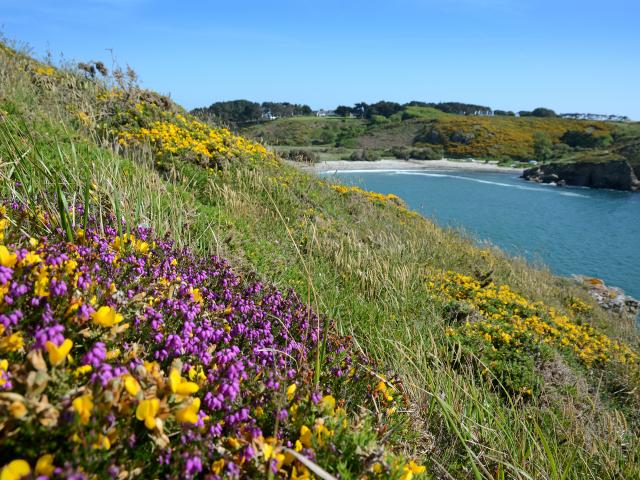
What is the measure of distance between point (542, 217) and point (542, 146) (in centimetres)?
4808

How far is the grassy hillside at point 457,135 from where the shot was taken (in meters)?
68.6

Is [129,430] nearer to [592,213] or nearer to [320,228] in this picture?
[320,228]

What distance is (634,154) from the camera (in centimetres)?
4844

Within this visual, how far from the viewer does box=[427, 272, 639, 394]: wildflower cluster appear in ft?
17.6

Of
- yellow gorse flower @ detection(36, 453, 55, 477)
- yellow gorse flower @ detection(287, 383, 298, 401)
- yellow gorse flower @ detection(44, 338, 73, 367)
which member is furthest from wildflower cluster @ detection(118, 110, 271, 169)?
yellow gorse flower @ detection(36, 453, 55, 477)

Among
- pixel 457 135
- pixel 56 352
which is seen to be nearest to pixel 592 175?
pixel 457 135

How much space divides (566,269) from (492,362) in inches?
635

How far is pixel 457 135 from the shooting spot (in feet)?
255

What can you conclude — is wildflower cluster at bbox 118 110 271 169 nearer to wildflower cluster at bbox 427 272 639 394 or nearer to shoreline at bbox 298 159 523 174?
wildflower cluster at bbox 427 272 639 394

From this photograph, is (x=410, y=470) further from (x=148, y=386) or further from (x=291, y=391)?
(x=148, y=386)

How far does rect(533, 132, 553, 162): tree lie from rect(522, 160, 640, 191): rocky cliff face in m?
15.0

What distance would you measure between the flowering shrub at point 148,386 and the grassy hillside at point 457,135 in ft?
209

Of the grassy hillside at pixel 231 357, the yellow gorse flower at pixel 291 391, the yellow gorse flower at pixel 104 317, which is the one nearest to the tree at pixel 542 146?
the grassy hillside at pixel 231 357

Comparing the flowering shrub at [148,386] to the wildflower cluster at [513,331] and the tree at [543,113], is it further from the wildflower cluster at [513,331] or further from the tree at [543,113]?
the tree at [543,113]
